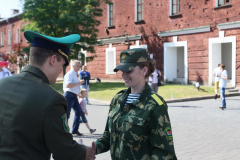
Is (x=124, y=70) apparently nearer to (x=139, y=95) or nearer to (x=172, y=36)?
(x=139, y=95)

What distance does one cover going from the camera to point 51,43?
2.46 m

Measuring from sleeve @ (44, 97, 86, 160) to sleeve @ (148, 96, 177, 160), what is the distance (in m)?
0.67

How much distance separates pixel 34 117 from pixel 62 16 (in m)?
22.9

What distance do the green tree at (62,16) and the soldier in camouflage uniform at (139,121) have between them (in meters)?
21.8

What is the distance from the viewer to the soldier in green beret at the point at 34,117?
2.15 meters

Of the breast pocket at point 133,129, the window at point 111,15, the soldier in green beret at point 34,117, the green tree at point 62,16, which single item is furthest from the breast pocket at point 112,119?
the window at point 111,15

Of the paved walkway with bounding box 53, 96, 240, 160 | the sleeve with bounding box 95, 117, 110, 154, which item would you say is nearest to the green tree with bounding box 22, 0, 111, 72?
the paved walkway with bounding box 53, 96, 240, 160

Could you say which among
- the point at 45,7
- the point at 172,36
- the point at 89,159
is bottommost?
the point at 89,159

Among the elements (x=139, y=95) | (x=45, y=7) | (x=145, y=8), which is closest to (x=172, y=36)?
(x=145, y=8)

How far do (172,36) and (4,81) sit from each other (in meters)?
22.6

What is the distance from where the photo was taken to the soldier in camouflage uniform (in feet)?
8.66

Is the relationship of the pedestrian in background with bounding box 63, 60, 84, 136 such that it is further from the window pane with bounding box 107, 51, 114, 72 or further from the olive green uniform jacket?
the window pane with bounding box 107, 51, 114, 72

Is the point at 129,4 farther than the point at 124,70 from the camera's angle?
Yes

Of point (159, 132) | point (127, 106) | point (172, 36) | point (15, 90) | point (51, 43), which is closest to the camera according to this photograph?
point (15, 90)
